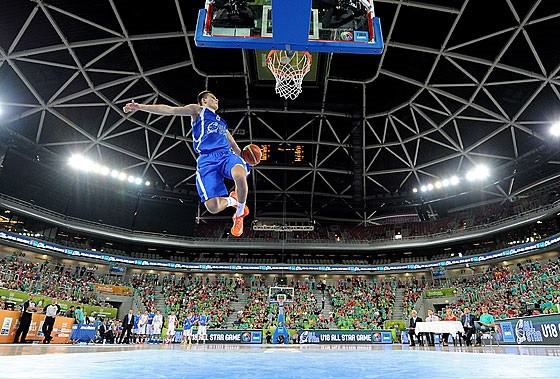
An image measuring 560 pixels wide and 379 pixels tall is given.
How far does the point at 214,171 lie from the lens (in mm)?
6289

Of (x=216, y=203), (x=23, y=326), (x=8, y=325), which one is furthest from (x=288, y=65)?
(x=8, y=325)

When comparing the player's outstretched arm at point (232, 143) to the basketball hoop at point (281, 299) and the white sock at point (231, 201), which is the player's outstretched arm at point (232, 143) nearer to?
the white sock at point (231, 201)

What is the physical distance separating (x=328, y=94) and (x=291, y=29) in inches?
865

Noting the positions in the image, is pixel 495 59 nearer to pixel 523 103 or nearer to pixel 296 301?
pixel 523 103

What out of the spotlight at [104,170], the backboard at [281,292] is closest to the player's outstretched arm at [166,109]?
the backboard at [281,292]

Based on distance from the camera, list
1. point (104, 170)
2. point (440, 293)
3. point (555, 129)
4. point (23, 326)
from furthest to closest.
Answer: point (440, 293), point (104, 170), point (555, 129), point (23, 326)

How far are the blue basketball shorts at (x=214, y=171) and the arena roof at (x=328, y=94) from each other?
59.0 feet

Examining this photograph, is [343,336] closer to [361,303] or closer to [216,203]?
[361,303]

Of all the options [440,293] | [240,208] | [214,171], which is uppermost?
[440,293]

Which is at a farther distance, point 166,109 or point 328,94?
point 328,94

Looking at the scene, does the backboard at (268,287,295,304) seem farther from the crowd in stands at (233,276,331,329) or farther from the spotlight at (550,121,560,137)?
the spotlight at (550,121,560,137)

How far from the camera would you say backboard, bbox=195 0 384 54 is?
29.6ft

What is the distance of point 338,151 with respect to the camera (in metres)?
38.1

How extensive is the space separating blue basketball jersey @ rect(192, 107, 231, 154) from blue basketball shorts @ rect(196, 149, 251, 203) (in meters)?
0.13
